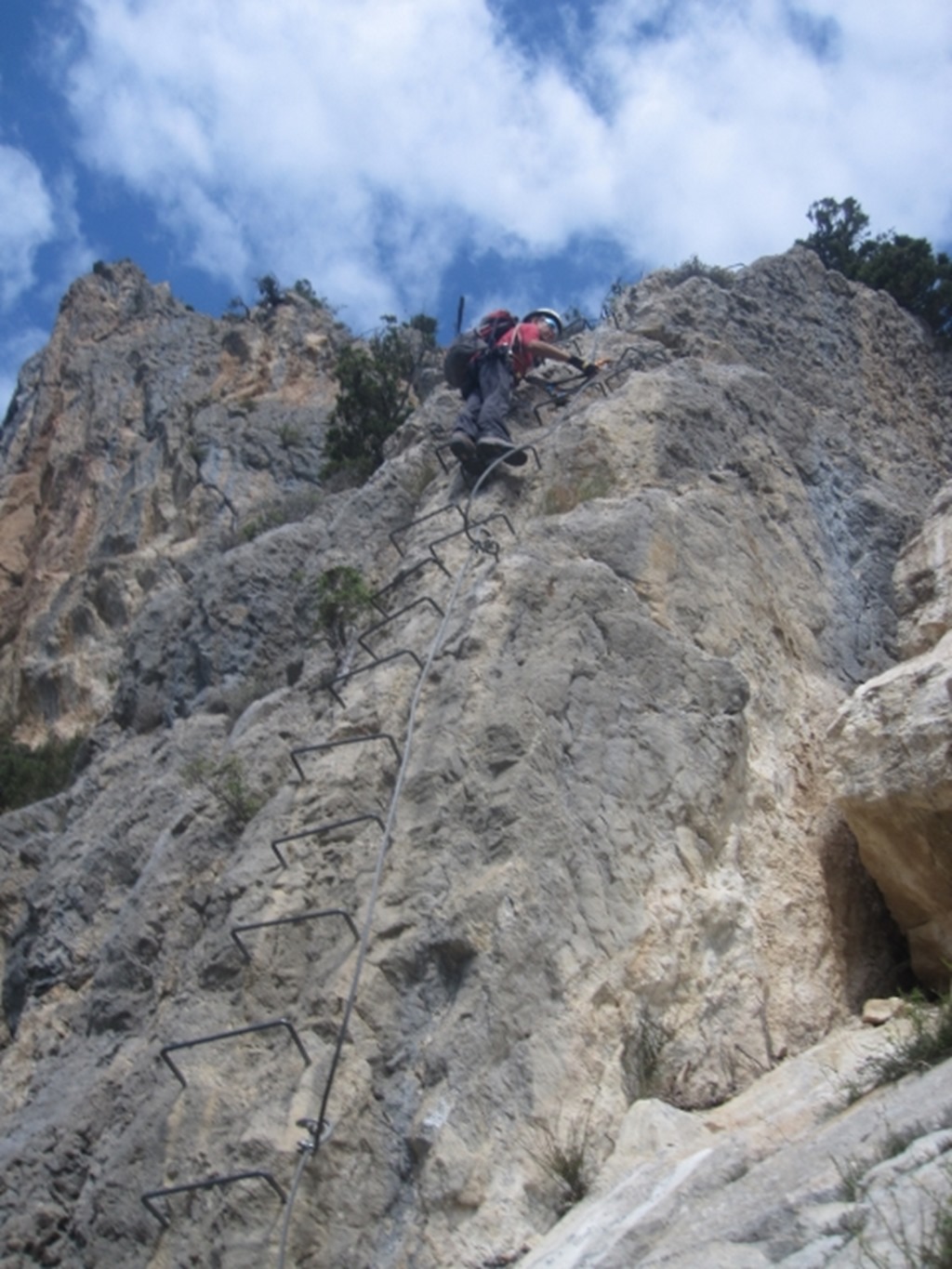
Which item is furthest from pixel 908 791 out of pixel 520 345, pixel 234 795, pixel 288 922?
pixel 520 345

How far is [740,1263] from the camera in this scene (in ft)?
13.8

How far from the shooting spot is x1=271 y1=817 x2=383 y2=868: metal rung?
7180 millimetres

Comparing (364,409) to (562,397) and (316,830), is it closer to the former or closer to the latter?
(562,397)

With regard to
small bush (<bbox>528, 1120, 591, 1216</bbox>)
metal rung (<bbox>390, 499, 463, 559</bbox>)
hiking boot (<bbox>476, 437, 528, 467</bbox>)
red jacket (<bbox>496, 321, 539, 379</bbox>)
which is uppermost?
red jacket (<bbox>496, 321, 539, 379</bbox>)

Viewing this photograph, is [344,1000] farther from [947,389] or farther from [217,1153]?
[947,389]

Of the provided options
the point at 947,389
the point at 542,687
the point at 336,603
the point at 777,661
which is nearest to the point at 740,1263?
the point at 542,687

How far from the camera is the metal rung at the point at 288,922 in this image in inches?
261

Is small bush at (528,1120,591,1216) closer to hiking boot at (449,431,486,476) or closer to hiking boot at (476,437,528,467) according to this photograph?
hiking boot at (476,437,528,467)

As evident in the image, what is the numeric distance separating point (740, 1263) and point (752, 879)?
2.94 m

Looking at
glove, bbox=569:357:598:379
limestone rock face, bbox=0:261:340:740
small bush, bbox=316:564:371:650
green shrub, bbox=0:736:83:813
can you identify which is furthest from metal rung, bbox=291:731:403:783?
limestone rock face, bbox=0:261:340:740

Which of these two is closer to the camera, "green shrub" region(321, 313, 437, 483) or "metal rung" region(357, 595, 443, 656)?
"metal rung" region(357, 595, 443, 656)

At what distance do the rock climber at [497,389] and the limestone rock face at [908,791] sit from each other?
3672 mm

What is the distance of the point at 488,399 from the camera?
10734 millimetres

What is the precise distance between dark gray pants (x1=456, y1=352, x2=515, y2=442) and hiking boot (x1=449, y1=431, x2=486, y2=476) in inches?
5.6
